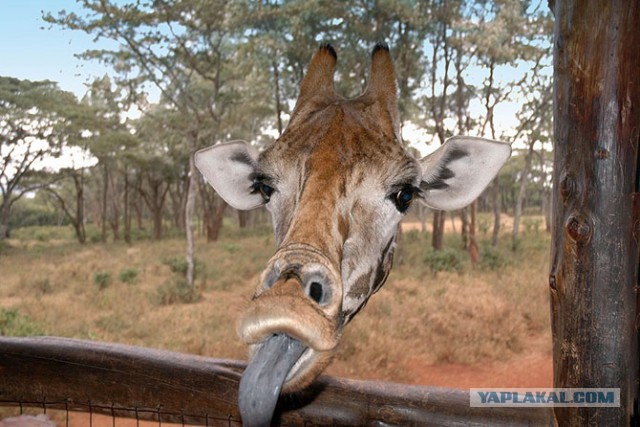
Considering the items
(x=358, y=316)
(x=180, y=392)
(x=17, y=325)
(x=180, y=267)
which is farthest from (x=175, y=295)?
(x=180, y=392)

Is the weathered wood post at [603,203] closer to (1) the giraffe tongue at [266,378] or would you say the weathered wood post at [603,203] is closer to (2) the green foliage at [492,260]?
(1) the giraffe tongue at [266,378]

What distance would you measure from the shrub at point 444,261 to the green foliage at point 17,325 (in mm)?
10313

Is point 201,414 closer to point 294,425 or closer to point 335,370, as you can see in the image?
point 294,425

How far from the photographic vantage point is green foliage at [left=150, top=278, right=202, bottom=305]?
1214cm

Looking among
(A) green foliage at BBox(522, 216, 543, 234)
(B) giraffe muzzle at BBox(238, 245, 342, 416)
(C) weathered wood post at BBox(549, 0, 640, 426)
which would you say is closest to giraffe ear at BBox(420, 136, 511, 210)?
(C) weathered wood post at BBox(549, 0, 640, 426)

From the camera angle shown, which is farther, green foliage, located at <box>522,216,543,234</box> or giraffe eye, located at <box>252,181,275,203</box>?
green foliage, located at <box>522,216,543,234</box>

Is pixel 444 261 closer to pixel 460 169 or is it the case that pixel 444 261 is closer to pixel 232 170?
pixel 460 169

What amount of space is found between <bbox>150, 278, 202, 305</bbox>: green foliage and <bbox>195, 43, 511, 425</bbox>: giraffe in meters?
10.4

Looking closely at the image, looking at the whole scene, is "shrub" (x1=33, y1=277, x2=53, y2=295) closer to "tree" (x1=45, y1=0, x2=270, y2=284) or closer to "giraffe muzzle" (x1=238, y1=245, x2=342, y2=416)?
"tree" (x1=45, y1=0, x2=270, y2=284)

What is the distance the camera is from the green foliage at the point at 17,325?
28.1 ft

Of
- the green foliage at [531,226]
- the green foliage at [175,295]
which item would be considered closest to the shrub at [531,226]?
the green foliage at [531,226]

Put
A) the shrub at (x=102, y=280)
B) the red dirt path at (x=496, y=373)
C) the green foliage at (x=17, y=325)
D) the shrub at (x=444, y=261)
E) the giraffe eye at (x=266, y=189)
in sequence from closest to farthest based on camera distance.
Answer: the giraffe eye at (x=266, y=189) < the red dirt path at (x=496, y=373) < the green foliage at (x=17, y=325) < the shrub at (x=102, y=280) < the shrub at (x=444, y=261)

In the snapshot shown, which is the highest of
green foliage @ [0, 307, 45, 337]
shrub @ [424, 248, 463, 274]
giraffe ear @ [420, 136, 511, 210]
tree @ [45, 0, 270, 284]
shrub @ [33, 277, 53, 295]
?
tree @ [45, 0, 270, 284]

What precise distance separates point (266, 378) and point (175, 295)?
38.5 ft
